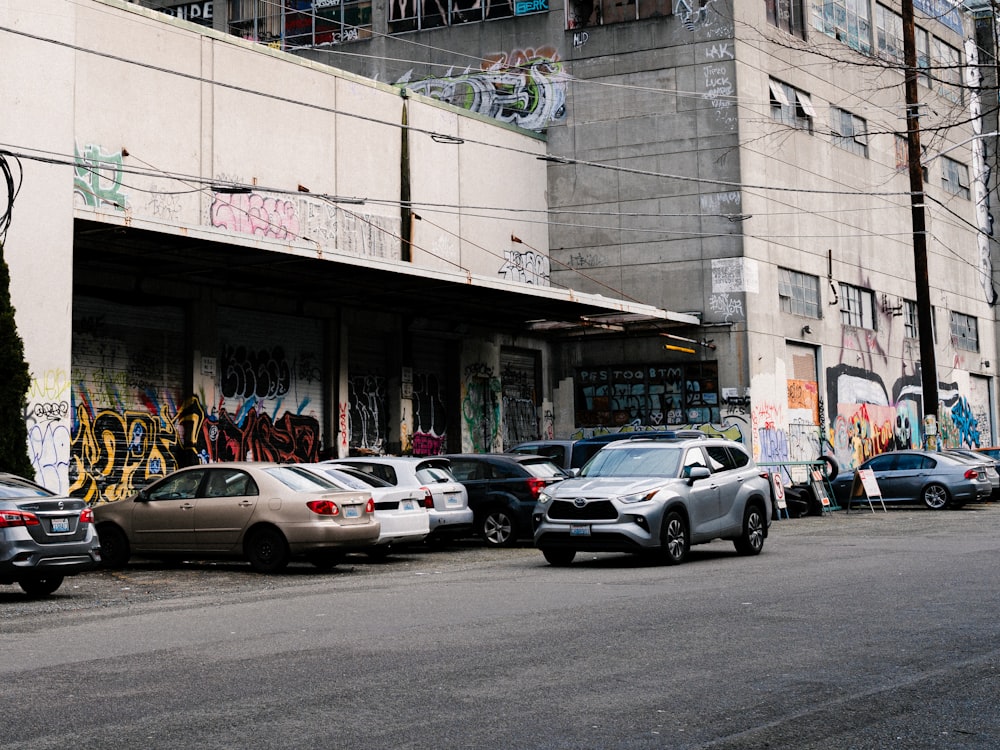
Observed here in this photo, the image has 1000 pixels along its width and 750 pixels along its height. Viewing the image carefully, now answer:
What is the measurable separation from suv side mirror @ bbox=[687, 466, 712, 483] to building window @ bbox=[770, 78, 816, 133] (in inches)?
859

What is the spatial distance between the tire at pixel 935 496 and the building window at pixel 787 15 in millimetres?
14833

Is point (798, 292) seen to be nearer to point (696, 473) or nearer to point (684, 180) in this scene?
point (684, 180)

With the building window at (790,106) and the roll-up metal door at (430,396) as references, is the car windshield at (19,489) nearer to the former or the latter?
the roll-up metal door at (430,396)

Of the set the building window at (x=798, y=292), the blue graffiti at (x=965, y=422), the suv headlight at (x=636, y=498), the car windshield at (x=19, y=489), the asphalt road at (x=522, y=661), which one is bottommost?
the asphalt road at (x=522, y=661)

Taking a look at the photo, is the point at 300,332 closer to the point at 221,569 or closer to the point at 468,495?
the point at 468,495

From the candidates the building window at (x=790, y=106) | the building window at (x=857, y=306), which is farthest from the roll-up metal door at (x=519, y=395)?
the building window at (x=857, y=306)

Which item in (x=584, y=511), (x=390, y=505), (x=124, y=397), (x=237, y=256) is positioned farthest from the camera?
(x=124, y=397)

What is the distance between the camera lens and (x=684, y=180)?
36906 mm

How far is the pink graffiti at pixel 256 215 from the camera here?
2817 cm

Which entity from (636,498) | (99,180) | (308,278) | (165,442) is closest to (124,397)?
(165,442)

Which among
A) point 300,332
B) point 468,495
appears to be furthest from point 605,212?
point 468,495

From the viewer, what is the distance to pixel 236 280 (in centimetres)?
2797

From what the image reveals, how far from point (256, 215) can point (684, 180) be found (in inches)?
522

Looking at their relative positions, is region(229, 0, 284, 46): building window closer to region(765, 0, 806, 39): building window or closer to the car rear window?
region(765, 0, 806, 39): building window
